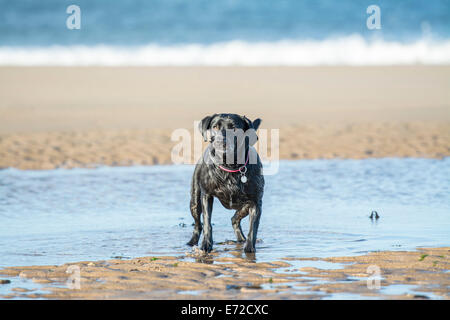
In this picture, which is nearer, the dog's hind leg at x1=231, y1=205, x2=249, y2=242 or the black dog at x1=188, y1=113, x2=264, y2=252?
the black dog at x1=188, y1=113, x2=264, y2=252

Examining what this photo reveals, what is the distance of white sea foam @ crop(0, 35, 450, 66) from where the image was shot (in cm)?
2883

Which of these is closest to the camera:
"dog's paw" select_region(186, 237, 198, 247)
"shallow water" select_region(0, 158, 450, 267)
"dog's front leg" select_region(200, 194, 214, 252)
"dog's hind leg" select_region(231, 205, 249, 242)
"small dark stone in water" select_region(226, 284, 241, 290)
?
"small dark stone in water" select_region(226, 284, 241, 290)

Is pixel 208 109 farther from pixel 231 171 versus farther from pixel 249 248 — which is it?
pixel 249 248

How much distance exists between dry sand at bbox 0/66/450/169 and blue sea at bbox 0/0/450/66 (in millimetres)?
1881

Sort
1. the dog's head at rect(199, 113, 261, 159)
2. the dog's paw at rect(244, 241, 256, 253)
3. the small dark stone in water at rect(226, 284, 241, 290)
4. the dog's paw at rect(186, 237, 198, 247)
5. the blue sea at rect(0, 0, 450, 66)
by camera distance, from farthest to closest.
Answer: the blue sea at rect(0, 0, 450, 66) < the dog's paw at rect(186, 237, 198, 247) < the dog's paw at rect(244, 241, 256, 253) < the dog's head at rect(199, 113, 261, 159) < the small dark stone in water at rect(226, 284, 241, 290)

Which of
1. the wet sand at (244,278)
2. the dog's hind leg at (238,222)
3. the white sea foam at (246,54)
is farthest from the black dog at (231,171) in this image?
the white sea foam at (246,54)

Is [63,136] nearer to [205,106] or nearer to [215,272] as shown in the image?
[205,106]

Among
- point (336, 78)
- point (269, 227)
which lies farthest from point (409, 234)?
point (336, 78)

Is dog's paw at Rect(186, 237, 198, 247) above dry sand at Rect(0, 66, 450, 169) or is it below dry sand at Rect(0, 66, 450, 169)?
below

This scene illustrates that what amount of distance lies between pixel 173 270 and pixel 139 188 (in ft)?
19.2

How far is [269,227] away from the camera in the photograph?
8.60 meters

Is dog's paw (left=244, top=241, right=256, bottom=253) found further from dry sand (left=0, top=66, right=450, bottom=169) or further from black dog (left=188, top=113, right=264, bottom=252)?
dry sand (left=0, top=66, right=450, bottom=169)

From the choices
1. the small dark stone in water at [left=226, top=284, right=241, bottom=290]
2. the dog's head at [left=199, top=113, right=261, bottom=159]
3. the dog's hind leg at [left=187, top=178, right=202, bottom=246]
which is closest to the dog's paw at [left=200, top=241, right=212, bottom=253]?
the dog's hind leg at [left=187, top=178, right=202, bottom=246]
